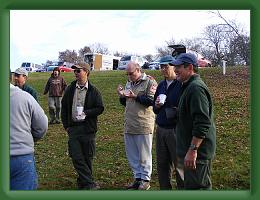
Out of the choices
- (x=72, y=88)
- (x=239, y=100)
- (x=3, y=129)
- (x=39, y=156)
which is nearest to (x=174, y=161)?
(x=72, y=88)

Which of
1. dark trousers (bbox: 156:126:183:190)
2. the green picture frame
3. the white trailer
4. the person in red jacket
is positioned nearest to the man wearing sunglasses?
dark trousers (bbox: 156:126:183:190)

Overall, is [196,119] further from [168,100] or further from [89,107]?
[89,107]

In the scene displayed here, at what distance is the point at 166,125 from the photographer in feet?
17.2

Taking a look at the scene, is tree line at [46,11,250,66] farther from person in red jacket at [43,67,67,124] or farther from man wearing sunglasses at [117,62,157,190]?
person in red jacket at [43,67,67,124]

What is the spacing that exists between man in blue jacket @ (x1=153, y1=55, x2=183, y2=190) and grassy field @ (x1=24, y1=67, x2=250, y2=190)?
77 centimetres

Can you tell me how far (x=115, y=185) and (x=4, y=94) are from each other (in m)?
Result: 3.04

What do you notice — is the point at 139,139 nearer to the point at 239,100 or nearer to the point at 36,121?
the point at 36,121

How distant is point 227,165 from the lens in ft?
22.4

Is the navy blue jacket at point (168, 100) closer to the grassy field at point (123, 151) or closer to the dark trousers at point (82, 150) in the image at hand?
the grassy field at point (123, 151)
